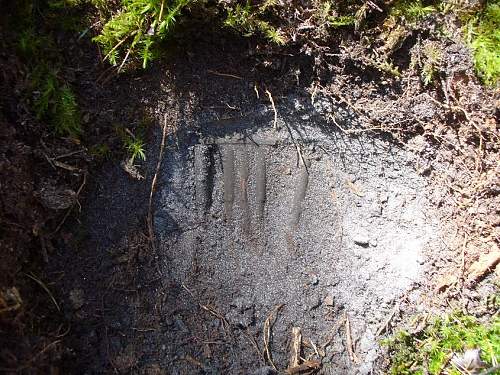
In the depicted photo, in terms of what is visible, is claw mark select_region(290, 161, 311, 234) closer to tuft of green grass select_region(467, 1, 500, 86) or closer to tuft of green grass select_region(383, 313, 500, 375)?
tuft of green grass select_region(383, 313, 500, 375)

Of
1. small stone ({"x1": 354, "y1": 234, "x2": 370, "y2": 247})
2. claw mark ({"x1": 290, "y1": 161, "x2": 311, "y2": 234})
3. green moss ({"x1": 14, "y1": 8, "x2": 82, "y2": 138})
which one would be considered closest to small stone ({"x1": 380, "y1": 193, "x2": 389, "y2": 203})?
small stone ({"x1": 354, "y1": 234, "x2": 370, "y2": 247})

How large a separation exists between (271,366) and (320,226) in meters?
0.58

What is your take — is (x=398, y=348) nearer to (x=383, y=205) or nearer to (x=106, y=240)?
(x=383, y=205)

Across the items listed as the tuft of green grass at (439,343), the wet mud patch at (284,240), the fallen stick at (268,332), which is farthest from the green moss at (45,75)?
the tuft of green grass at (439,343)

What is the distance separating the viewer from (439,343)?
192 centimetres

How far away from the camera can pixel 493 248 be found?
76.9 inches

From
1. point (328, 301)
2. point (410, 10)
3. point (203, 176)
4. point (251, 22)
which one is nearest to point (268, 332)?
point (328, 301)

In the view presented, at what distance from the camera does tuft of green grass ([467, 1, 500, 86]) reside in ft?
6.12

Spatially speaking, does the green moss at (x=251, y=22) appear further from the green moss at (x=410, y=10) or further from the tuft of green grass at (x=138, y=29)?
the green moss at (x=410, y=10)

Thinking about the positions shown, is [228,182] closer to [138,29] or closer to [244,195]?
[244,195]

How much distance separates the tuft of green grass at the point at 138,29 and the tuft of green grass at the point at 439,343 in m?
1.46

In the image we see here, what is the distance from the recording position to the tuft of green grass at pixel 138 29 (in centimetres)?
177

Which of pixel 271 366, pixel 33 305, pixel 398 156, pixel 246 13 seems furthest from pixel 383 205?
pixel 33 305

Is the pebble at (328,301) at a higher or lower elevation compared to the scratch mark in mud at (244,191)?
lower
